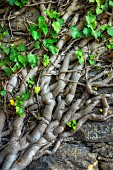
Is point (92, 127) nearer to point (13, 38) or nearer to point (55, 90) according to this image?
point (55, 90)

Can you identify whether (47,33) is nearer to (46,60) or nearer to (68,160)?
(46,60)

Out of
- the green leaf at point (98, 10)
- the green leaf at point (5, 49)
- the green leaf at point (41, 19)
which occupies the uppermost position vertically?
the green leaf at point (41, 19)

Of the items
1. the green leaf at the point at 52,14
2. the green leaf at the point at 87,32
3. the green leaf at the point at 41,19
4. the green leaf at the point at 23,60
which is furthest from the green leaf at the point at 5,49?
the green leaf at the point at 87,32

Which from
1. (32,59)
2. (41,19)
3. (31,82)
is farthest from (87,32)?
(31,82)

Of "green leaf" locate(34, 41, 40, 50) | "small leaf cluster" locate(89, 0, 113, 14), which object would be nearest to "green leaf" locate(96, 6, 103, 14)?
"small leaf cluster" locate(89, 0, 113, 14)

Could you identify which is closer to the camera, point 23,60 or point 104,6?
point 23,60

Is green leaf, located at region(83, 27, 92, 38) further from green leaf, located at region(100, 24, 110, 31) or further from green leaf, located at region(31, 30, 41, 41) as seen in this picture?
green leaf, located at region(31, 30, 41, 41)

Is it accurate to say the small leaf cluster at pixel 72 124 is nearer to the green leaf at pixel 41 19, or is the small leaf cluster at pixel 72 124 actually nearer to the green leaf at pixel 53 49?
the green leaf at pixel 53 49

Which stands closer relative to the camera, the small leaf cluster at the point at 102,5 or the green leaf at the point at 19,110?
the green leaf at the point at 19,110

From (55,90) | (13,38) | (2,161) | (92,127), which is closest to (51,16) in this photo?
(13,38)
